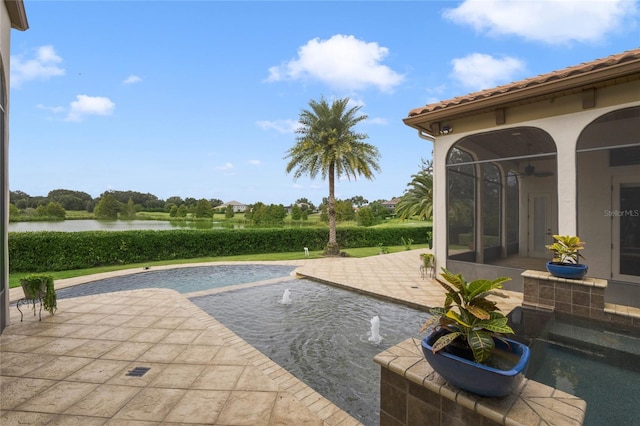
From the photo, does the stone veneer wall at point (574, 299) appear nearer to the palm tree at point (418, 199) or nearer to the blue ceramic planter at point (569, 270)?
the blue ceramic planter at point (569, 270)

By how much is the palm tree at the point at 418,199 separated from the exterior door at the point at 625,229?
14.8 m

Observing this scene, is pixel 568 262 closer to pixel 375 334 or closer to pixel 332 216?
pixel 375 334

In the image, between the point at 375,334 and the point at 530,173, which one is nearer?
the point at 375,334

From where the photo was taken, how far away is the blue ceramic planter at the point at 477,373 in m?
1.70

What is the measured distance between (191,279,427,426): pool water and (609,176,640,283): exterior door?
15.5 ft

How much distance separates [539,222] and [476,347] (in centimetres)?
1050

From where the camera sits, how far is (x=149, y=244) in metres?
13.8

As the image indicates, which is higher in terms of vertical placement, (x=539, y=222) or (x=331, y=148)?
(x=331, y=148)

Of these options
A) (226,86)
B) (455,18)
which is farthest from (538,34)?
(226,86)

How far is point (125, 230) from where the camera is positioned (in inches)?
528

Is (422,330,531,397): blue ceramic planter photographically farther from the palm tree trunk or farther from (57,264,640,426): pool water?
the palm tree trunk

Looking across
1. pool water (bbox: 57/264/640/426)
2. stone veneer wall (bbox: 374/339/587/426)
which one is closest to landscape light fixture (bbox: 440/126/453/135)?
pool water (bbox: 57/264/640/426)

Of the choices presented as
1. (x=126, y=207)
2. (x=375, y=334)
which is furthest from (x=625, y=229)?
(x=126, y=207)

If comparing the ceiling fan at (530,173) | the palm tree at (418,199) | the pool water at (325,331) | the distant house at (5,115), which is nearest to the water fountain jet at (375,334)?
the pool water at (325,331)
